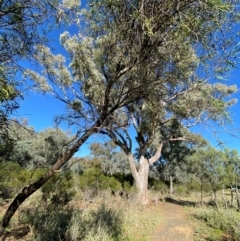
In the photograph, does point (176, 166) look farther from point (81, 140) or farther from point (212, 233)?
point (81, 140)

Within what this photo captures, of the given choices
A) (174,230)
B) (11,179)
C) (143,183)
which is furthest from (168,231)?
(143,183)

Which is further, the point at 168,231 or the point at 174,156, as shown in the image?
the point at 174,156

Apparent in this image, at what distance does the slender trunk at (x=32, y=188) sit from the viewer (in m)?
3.34

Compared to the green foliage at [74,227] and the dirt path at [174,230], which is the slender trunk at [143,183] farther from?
the green foliage at [74,227]

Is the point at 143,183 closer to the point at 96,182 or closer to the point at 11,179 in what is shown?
the point at 96,182

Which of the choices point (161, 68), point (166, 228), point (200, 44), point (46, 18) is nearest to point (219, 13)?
point (200, 44)

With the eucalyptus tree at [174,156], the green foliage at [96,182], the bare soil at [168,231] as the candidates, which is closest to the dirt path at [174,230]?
the bare soil at [168,231]

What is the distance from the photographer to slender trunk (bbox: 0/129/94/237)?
3.34 meters

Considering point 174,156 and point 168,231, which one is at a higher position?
point 174,156

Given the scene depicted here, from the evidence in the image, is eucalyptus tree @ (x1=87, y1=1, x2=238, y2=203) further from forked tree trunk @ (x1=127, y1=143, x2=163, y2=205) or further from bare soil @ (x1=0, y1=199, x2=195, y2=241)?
forked tree trunk @ (x1=127, y1=143, x2=163, y2=205)

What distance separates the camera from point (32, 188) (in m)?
3.38

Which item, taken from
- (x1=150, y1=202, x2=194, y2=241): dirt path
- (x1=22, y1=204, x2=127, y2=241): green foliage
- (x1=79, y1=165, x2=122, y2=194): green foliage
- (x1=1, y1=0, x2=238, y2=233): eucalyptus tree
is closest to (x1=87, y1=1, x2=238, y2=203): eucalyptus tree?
(x1=1, y1=0, x2=238, y2=233): eucalyptus tree

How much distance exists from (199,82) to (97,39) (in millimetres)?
1732

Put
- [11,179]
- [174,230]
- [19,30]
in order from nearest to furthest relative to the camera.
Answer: [19,30] → [174,230] → [11,179]
